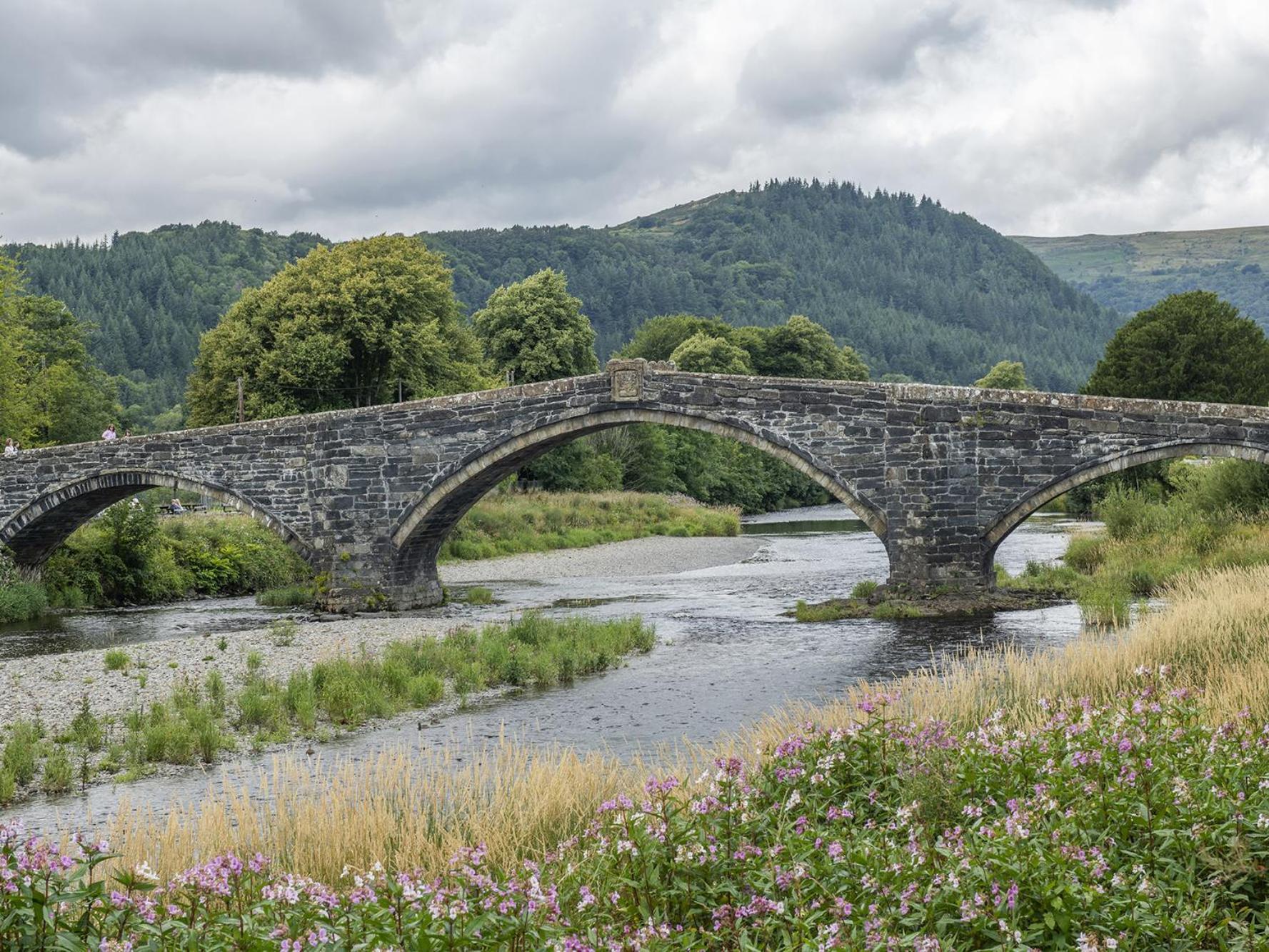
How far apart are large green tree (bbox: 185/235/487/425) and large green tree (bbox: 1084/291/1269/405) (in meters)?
24.7

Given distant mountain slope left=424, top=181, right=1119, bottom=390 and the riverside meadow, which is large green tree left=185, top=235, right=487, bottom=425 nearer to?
the riverside meadow

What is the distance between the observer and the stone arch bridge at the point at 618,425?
826 inches

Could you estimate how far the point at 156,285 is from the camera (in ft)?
418

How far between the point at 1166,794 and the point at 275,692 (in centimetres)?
1172

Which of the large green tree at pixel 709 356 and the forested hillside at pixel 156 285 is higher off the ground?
the forested hillside at pixel 156 285

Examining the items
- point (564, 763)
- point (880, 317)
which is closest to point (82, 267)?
point (880, 317)

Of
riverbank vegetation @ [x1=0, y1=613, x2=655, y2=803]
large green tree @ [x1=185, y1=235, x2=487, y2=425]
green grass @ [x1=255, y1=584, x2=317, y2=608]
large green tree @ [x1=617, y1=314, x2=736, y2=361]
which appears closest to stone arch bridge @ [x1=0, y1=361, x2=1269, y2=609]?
green grass @ [x1=255, y1=584, x2=317, y2=608]

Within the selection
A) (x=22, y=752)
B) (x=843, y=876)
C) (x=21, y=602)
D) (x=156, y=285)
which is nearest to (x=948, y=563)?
(x=22, y=752)

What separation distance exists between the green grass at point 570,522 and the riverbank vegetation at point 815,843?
30272 millimetres

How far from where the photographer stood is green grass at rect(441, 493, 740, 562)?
3972cm

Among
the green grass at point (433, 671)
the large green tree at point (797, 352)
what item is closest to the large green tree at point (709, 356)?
the large green tree at point (797, 352)

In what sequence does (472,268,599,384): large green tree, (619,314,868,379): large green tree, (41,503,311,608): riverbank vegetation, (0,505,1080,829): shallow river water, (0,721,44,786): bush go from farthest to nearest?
(619,314,868,379): large green tree < (472,268,599,384): large green tree < (41,503,311,608): riverbank vegetation < (0,505,1080,829): shallow river water < (0,721,44,786): bush

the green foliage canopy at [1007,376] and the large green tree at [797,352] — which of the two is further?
the green foliage canopy at [1007,376]

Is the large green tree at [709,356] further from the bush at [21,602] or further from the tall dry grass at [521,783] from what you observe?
the tall dry grass at [521,783]
